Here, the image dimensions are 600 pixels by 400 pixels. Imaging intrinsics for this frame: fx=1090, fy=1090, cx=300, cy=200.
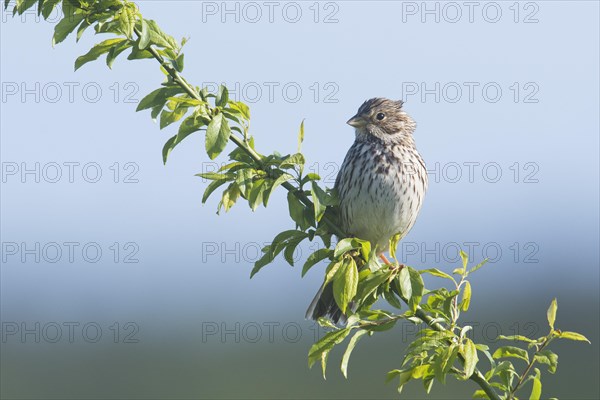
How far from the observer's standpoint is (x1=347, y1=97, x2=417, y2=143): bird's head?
6262mm

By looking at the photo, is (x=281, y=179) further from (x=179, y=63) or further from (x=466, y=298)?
(x=466, y=298)

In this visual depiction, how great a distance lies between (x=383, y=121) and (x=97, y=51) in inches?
108

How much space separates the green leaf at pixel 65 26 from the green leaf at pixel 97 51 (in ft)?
0.36

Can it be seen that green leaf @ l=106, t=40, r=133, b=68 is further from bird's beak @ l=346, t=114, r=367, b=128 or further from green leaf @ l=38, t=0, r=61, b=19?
bird's beak @ l=346, t=114, r=367, b=128

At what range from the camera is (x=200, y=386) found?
58.5 ft

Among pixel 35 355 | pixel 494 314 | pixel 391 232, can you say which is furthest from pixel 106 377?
pixel 391 232

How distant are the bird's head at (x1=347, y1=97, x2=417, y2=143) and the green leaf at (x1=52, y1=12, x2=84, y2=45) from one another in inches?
106

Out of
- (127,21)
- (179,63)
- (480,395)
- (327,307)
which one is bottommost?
(480,395)

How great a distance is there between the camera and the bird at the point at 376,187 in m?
5.82

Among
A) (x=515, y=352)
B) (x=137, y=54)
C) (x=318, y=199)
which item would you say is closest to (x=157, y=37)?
(x=137, y=54)

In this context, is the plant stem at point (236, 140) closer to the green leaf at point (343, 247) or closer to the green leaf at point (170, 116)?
the green leaf at point (170, 116)

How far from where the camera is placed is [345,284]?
Result: 12.0 ft

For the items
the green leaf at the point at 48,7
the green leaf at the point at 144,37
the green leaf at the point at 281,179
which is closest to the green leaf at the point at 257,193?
the green leaf at the point at 281,179

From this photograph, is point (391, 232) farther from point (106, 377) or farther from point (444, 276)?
point (106, 377)
